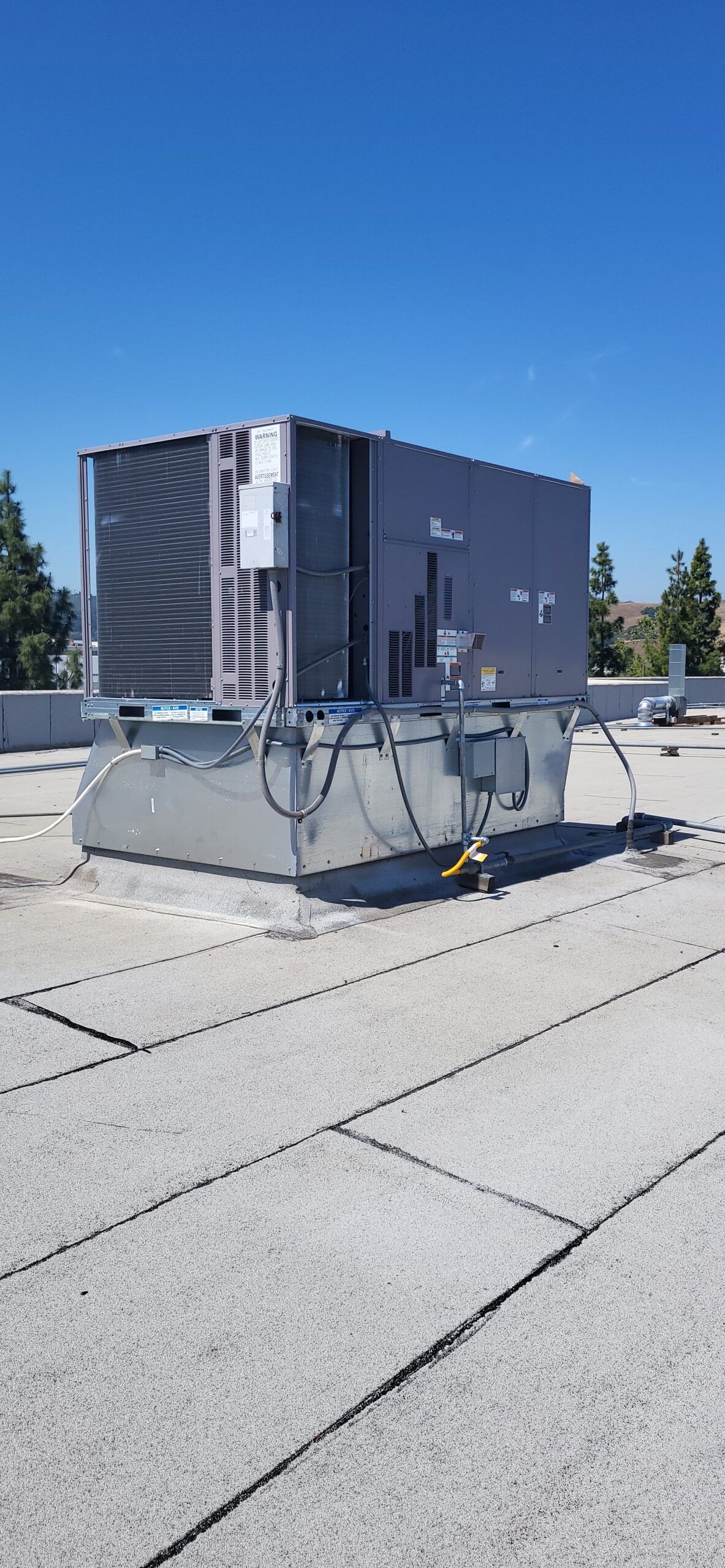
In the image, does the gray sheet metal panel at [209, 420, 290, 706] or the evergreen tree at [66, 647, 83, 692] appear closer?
the gray sheet metal panel at [209, 420, 290, 706]

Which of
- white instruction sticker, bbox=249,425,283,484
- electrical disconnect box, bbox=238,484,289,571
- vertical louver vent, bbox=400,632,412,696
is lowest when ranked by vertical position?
vertical louver vent, bbox=400,632,412,696

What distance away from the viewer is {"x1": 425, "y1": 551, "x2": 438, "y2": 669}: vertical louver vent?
8.18 metres

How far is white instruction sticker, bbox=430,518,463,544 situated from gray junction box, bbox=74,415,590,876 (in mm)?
17

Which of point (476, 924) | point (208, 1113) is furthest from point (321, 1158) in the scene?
point (476, 924)

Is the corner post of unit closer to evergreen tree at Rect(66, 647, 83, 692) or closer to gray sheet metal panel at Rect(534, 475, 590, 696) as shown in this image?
gray sheet metal panel at Rect(534, 475, 590, 696)

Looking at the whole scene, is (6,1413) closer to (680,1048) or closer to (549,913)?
(680,1048)

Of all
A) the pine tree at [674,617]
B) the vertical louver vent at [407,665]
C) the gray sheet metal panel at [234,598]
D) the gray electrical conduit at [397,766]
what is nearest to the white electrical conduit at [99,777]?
the gray sheet metal panel at [234,598]

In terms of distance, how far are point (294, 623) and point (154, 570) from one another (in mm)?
1343

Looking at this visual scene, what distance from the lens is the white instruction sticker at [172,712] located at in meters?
7.51

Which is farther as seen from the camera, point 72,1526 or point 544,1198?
point 544,1198

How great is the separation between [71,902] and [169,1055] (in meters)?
3.16

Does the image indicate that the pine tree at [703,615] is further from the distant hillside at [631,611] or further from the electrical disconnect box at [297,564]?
the distant hillside at [631,611]

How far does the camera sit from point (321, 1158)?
13.2ft

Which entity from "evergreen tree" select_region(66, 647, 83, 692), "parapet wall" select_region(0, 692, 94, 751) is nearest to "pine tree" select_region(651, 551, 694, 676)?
"evergreen tree" select_region(66, 647, 83, 692)
